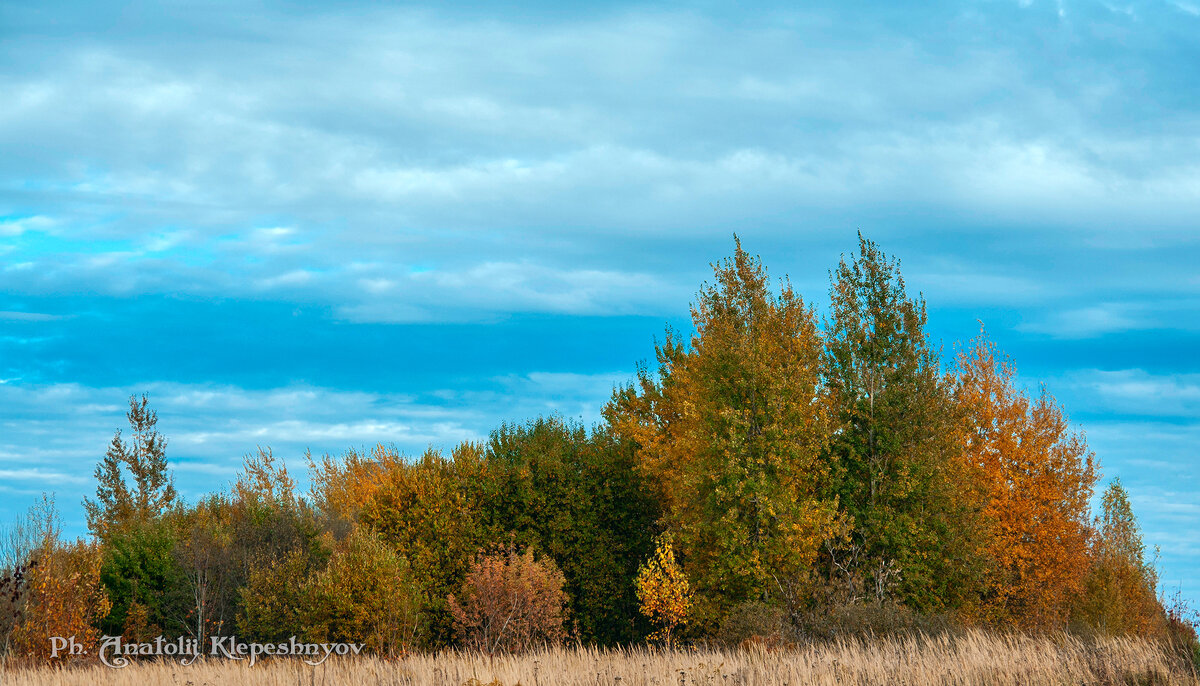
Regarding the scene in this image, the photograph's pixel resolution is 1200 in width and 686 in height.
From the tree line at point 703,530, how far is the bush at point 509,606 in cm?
10

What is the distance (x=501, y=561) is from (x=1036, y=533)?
23.2 metres

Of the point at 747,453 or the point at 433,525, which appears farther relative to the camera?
the point at 433,525

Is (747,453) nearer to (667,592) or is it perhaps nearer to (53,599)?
(667,592)

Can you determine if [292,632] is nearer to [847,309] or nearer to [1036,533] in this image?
[847,309]

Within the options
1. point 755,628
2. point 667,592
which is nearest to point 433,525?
point 667,592

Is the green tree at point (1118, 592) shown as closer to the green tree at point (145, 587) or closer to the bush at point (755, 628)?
the bush at point (755, 628)

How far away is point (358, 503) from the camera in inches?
1802

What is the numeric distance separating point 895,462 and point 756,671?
63.5 feet

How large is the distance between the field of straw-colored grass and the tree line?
18.2 ft

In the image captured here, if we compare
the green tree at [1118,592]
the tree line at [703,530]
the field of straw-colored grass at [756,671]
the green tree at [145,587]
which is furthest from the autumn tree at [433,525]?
the green tree at [1118,592]

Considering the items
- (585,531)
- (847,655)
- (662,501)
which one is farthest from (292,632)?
(847,655)

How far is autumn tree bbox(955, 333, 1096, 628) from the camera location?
39.6 m

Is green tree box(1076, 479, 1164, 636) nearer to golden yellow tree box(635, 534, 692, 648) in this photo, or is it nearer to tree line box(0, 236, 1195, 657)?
tree line box(0, 236, 1195, 657)

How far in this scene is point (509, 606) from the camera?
108 feet
